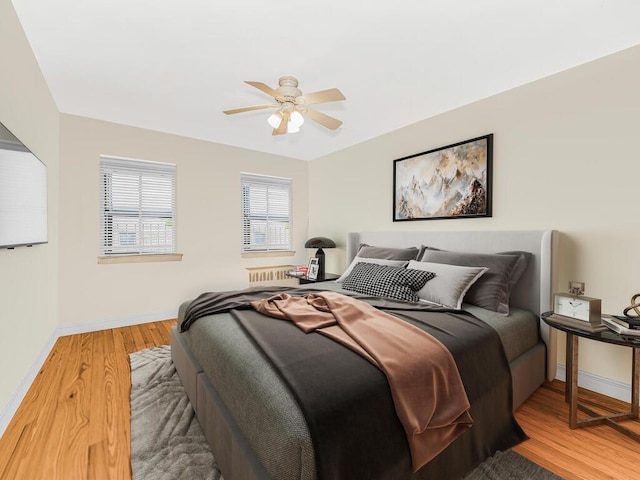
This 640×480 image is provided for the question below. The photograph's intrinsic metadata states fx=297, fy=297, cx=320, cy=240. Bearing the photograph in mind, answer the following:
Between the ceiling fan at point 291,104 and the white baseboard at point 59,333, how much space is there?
240 centimetres

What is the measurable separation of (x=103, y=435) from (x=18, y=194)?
59.0 inches

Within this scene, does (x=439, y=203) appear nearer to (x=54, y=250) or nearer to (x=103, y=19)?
(x=103, y=19)

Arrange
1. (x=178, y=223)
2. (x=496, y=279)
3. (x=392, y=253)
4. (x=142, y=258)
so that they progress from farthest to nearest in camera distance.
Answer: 1. (x=178, y=223)
2. (x=142, y=258)
3. (x=392, y=253)
4. (x=496, y=279)

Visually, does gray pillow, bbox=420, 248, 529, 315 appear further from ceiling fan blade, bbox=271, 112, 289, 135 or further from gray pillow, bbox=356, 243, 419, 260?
ceiling fan blade, bbox=271, 112, 289, 135

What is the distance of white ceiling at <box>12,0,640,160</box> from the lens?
1721mm

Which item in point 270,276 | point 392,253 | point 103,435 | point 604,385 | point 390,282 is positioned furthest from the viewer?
point 270,276

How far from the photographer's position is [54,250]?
3025 millimetres

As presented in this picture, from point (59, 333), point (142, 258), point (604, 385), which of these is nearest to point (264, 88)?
point (142, 258)

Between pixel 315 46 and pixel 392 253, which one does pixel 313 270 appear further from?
pixel 315 46

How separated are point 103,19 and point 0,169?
1071 millimetres

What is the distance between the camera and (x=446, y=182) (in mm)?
3025

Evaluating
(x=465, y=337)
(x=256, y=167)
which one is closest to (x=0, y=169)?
(x=465, y=337)

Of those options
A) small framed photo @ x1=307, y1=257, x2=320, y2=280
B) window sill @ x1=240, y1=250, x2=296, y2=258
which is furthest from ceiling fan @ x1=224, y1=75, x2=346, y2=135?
window sill @ x1=240, y1=250, x2=296, y2=258

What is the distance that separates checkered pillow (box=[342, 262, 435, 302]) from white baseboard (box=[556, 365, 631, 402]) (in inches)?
50.6
